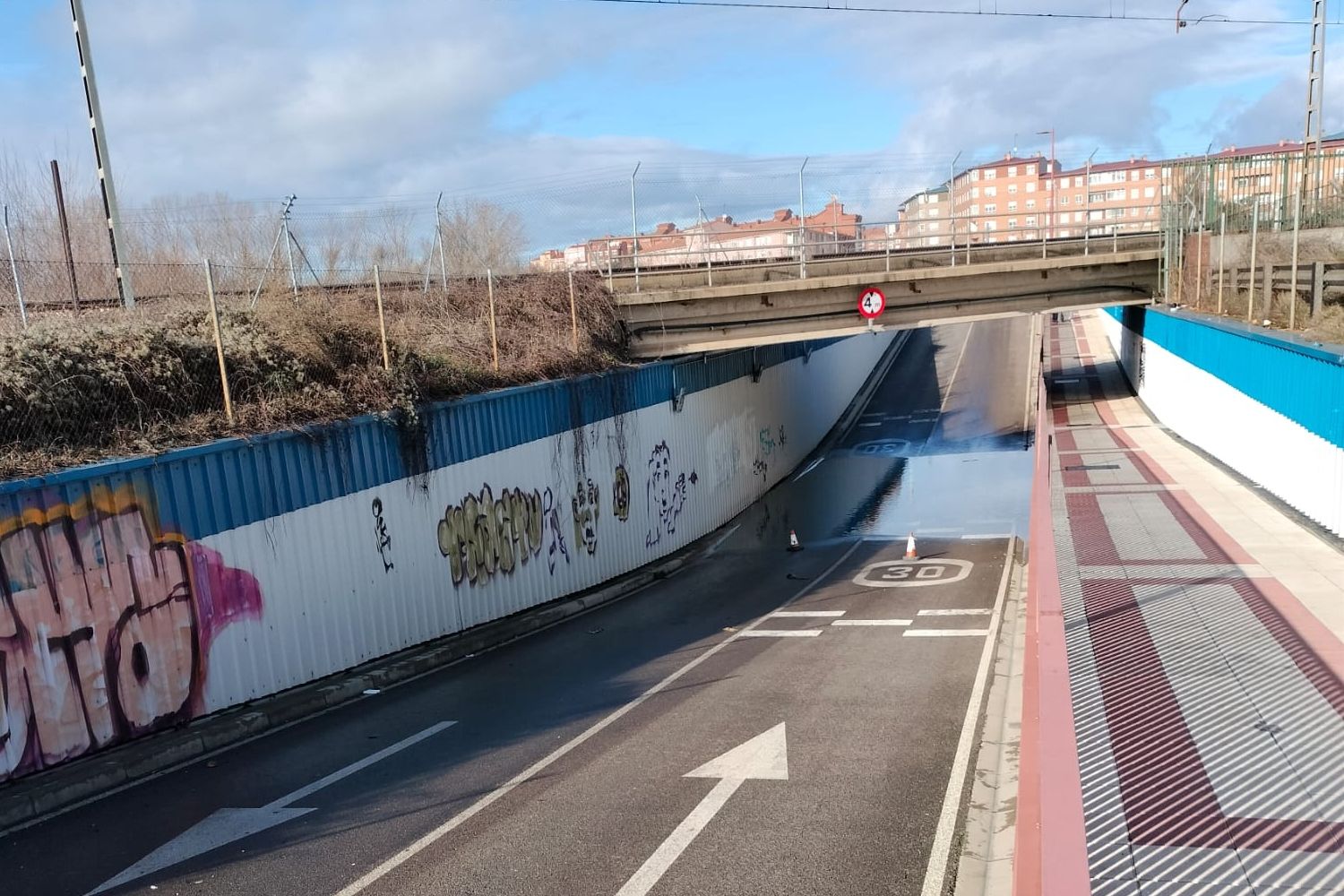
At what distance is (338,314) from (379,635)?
5.22m

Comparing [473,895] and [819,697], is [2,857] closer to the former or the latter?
[473,895]

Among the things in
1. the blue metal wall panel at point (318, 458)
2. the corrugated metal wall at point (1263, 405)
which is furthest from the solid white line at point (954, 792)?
the blue metal wall panel at point (318, 458)

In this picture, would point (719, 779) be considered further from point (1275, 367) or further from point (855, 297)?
point (855, 297)

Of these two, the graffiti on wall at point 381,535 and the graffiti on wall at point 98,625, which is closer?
the graffiti on wall at point 98,625

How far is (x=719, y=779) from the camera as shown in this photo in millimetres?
8172

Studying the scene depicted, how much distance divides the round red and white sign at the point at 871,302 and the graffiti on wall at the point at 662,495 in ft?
24.8

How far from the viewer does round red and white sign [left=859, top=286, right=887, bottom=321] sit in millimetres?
26656

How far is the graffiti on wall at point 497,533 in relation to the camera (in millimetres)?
14617

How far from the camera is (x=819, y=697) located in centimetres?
1045

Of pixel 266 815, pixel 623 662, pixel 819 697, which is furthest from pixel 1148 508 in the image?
pixel 266 815

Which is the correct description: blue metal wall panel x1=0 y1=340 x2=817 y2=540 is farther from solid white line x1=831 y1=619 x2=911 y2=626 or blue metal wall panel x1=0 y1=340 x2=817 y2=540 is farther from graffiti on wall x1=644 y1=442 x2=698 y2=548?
solid white line x1=831 y1=619 x2=911 y2=626

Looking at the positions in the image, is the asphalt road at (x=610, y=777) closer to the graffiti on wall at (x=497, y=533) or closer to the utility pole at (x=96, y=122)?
the graffiti on wall at (x=497, y=533)

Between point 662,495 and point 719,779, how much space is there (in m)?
14.0

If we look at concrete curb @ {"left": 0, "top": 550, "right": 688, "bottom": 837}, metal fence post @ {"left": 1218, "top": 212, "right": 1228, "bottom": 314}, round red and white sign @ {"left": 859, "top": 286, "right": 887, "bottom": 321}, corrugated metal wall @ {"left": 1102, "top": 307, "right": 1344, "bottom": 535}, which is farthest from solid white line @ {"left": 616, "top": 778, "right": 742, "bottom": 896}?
metal fence post @ {"left": 1218, "top": 212, "right": 1228, "bottom": 314}
